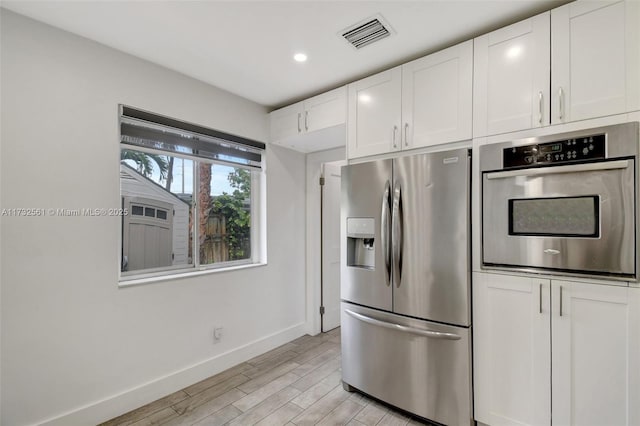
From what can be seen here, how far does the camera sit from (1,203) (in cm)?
172

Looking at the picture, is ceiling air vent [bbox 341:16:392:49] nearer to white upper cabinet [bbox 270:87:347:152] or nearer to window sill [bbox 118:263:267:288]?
white upper cabinet [bbox 270:87:347:152]

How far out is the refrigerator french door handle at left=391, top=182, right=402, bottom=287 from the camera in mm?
2092

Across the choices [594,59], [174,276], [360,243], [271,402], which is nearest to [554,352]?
[360,243]

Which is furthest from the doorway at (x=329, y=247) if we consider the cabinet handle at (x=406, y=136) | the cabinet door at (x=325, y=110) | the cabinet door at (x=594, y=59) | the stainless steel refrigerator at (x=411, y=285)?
the cabinet door at (x=594, y=59)

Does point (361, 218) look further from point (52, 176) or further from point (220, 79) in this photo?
point (52, 176)

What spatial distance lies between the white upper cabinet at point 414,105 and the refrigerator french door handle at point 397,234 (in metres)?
0.41

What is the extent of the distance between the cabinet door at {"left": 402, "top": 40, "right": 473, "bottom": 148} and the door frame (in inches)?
60.3

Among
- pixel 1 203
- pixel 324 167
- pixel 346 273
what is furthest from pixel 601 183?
pixel 1 203

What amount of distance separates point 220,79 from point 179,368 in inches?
99.4

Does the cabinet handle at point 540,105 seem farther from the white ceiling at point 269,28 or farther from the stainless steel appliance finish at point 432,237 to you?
the white ceiling at point 269,28

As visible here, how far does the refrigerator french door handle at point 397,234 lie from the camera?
6.86ft

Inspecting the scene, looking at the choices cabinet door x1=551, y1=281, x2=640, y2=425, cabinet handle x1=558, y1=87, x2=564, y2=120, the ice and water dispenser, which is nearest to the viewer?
cabinet door x1=551, y1=281, x2=640, y2=425

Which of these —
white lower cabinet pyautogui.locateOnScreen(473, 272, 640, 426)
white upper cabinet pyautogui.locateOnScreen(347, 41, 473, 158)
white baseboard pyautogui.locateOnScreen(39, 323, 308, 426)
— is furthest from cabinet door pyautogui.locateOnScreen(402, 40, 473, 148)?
white baseboard pyautogui.locateOnScreen(39, 323, 308, 426)

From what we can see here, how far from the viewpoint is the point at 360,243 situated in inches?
95.8
